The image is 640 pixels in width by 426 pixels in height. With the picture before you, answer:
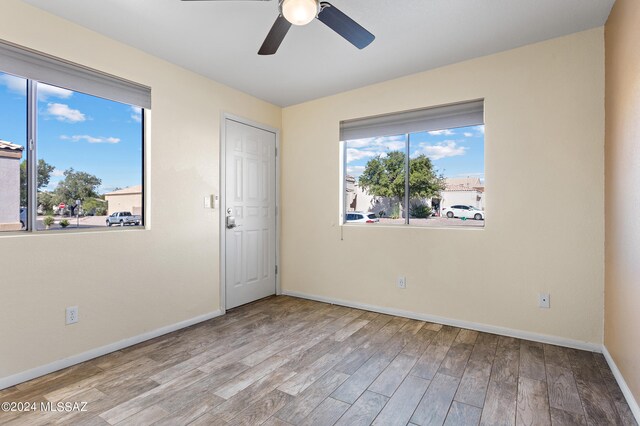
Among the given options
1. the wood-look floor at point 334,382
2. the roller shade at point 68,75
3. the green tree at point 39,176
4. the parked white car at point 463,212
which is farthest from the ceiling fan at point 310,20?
the wood-look floor at point 334,382

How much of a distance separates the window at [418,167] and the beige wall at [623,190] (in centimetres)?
94

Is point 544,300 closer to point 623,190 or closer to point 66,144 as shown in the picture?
point 623,190

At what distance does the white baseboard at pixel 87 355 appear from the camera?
2093 mm

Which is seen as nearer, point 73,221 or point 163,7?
point 163,7

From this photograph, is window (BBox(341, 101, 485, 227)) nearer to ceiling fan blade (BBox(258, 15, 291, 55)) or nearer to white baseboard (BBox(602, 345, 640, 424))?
white baseboard (BBox(602, 345, 640, 424))

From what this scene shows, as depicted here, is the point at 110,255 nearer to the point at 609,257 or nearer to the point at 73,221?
the point at 73,221

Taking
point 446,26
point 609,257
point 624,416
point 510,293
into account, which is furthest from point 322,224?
point 624,416

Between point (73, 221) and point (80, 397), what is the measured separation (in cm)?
127

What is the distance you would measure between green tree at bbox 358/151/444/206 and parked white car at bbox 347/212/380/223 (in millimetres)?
258

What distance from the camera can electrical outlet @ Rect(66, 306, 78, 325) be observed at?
2.35 m

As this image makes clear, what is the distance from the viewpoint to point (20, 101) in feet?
7.29

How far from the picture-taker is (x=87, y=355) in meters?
2.43

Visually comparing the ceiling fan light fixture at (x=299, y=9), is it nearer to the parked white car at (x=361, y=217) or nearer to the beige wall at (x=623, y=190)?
the beige wall at (x=623, y=190)

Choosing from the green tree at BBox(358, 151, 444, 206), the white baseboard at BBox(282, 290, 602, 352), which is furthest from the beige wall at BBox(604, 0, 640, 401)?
the green tree at BBox(358, 151, 444, 206)
